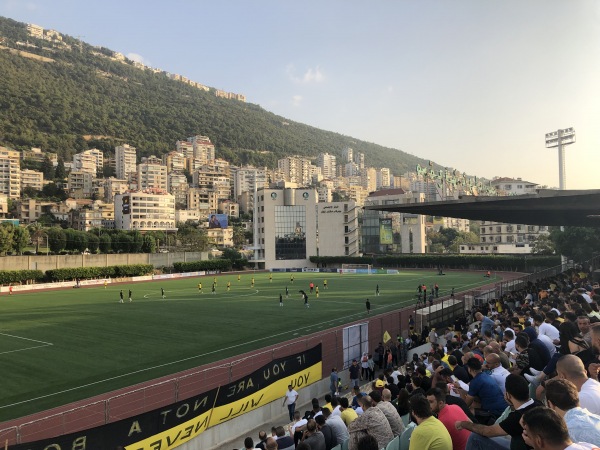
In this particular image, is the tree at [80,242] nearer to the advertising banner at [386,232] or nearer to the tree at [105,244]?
the tree at [105,244]

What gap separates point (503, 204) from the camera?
25844 mm

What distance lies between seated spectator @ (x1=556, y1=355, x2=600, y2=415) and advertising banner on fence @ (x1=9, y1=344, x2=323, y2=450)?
9867mm

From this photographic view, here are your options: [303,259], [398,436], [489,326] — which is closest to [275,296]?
[489,326]

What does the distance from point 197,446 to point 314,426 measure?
6.46m

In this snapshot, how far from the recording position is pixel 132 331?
32.6 metres

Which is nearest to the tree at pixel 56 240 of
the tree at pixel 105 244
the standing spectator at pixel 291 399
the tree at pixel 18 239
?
the tree at pixel 105 244

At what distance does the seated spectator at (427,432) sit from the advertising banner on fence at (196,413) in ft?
27.2

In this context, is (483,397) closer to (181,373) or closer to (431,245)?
(181,373)

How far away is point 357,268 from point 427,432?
97.6 m

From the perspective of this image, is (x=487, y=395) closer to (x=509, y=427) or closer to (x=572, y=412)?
(x=509, y=427)

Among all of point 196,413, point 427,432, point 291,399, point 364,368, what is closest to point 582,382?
point 427,432

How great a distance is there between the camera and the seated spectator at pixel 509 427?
15.5ft

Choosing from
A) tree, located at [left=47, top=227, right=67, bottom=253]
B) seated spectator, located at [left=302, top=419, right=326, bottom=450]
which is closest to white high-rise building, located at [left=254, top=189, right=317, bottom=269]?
tree, located at [left=47, top=227, right=67, bottom=253]

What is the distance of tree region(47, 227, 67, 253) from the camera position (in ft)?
333
